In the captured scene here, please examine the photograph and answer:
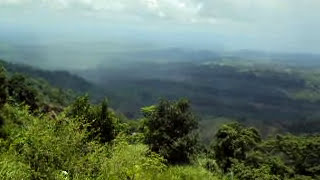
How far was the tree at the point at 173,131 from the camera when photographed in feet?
89.2

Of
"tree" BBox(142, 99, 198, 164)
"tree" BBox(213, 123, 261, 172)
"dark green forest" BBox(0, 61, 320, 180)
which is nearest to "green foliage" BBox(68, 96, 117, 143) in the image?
"dark green forest" BBox(0, 61, 320, 180)

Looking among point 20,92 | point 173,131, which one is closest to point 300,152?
point 173,131

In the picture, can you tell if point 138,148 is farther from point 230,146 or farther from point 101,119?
point 230,146

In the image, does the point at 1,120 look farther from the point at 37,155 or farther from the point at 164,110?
the point at 37,155

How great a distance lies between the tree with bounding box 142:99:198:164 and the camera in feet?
89.2

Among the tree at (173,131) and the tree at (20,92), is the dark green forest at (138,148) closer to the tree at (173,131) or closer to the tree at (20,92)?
the tree at (173,131)

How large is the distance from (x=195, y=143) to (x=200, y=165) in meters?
1.37

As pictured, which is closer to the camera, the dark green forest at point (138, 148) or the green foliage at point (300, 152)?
the dark green forest at point (138, 148)

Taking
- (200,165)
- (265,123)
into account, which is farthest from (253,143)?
(265,123)

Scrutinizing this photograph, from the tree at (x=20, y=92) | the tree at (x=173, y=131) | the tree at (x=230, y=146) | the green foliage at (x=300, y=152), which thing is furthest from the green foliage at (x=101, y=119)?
the tree at (x=20, y=92)

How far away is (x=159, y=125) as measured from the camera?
2838cm

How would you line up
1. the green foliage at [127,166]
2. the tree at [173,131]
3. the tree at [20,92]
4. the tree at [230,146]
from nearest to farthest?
the green foliage at [127,166]
the tree at [173,131]
the tree at [230,146]
the tree at [20,92]

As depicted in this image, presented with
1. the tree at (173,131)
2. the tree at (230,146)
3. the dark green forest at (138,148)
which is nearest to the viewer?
→ the dark green forest at (138,148)

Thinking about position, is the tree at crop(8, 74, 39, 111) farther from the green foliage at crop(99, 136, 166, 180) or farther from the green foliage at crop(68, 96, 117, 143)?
the green foliage at crop(99, 136, 166, 180)
